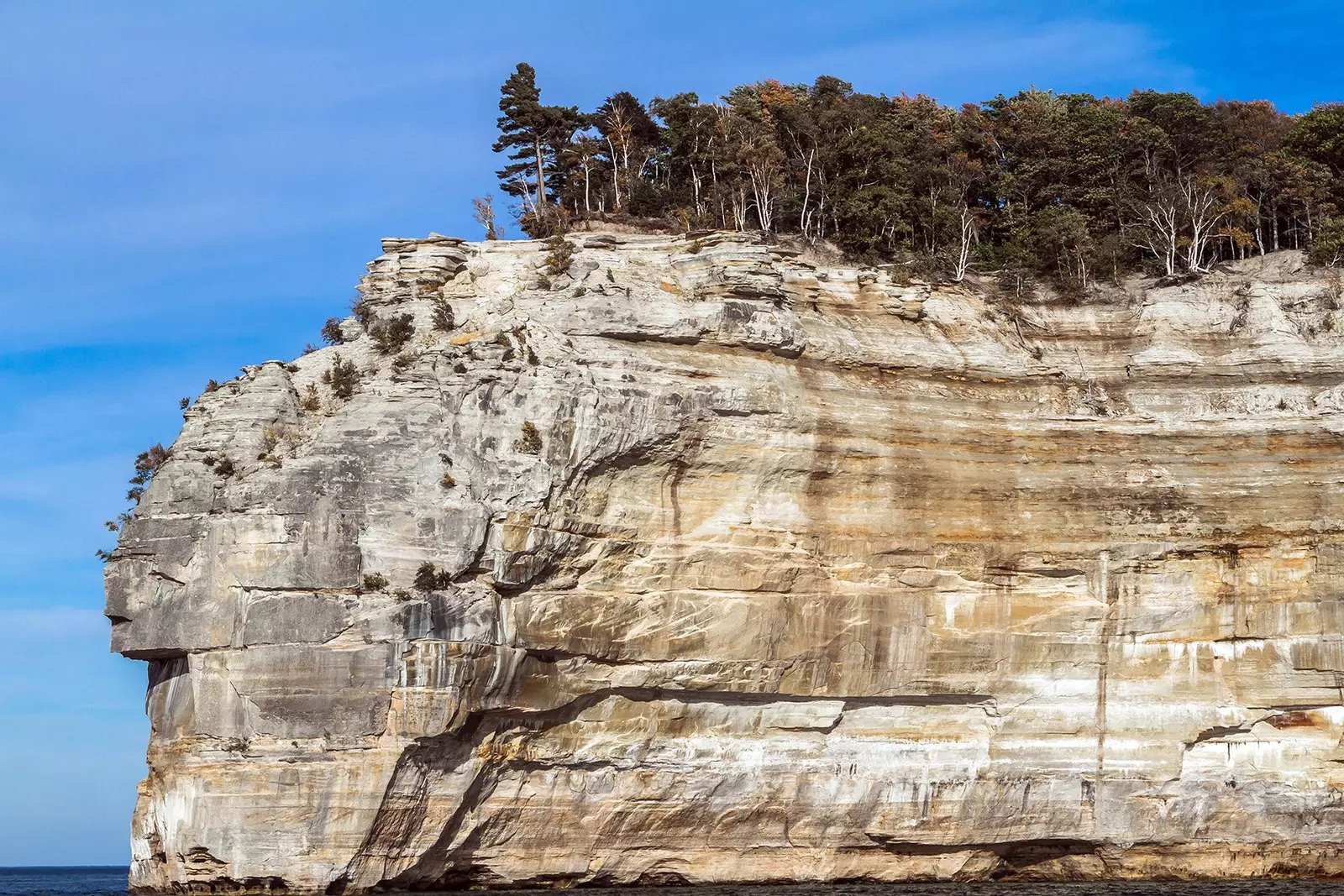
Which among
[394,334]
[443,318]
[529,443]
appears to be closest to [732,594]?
[529,443]

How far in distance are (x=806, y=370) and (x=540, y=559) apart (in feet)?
27.0

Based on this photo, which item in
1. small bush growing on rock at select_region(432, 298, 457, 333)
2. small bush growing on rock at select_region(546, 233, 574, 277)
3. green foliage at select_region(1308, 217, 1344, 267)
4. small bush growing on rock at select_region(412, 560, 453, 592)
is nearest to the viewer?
small bush growing on rock at select_region(412, 560, 453, 592)

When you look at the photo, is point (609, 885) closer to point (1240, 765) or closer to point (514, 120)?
point (1240, 765)

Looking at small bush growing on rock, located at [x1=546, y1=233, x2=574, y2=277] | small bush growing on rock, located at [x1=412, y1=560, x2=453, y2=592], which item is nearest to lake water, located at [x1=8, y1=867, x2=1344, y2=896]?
small bush growing on rock, located at [x1=412, y1=560, x2=453, y2=592]

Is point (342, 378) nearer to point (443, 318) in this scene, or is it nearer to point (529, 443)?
point (443, 318)

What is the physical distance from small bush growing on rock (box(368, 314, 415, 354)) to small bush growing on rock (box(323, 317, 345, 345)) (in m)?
1.82

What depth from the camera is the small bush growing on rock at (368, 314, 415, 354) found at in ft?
109

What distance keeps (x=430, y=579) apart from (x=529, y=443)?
3.75 metres

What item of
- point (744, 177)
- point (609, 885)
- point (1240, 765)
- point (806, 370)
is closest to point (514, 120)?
point (744, 177)

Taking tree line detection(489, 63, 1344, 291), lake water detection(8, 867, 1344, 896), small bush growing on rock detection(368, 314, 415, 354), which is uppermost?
tree line detection(489, 63, 1344, 291)

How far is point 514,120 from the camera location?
145 feet

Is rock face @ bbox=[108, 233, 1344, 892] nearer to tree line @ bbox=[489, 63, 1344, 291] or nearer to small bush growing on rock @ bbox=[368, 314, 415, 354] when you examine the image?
small bush growing on rock @ bbox=[368, 314, 415, 354]

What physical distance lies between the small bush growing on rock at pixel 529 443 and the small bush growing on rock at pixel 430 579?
323 cm

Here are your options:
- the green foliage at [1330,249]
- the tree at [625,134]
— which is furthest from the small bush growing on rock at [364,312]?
the green foliage at [1330,249]
